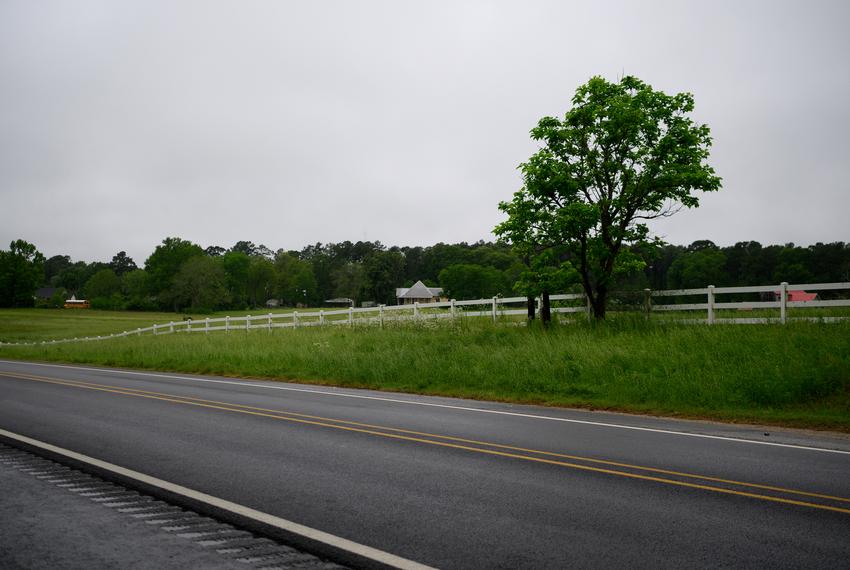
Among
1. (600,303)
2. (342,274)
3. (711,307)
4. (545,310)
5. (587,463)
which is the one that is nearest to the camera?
(587,463)

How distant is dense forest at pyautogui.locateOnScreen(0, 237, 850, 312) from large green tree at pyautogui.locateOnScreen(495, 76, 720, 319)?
36.5 meters

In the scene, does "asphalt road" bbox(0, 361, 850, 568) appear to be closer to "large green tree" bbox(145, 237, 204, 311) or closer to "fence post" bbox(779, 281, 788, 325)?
"fence post" bbox(779, 281, 788, 325)

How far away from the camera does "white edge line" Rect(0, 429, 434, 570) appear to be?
4199 millimetres

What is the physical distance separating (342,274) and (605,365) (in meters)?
128

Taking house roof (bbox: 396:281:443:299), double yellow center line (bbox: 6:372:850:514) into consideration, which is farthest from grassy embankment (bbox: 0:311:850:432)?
house roof (bbox: 396:281:443:299)

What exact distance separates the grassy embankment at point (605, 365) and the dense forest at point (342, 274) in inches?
1500

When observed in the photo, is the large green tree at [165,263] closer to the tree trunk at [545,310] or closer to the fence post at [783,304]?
the tree trunk at [545,310]

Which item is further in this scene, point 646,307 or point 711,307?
point 646,307

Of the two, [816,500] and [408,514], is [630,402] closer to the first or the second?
[816,500]

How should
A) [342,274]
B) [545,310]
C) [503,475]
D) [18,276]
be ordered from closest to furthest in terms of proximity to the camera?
[503,475]
[545,310]
[18,276]
[342,274]

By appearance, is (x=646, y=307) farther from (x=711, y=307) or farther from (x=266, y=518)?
(x=266, y=518)

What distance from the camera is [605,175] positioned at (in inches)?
838

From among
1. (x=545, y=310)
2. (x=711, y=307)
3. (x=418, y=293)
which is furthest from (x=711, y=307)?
(x=418, y=293)

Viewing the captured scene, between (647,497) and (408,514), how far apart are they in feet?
7.52
